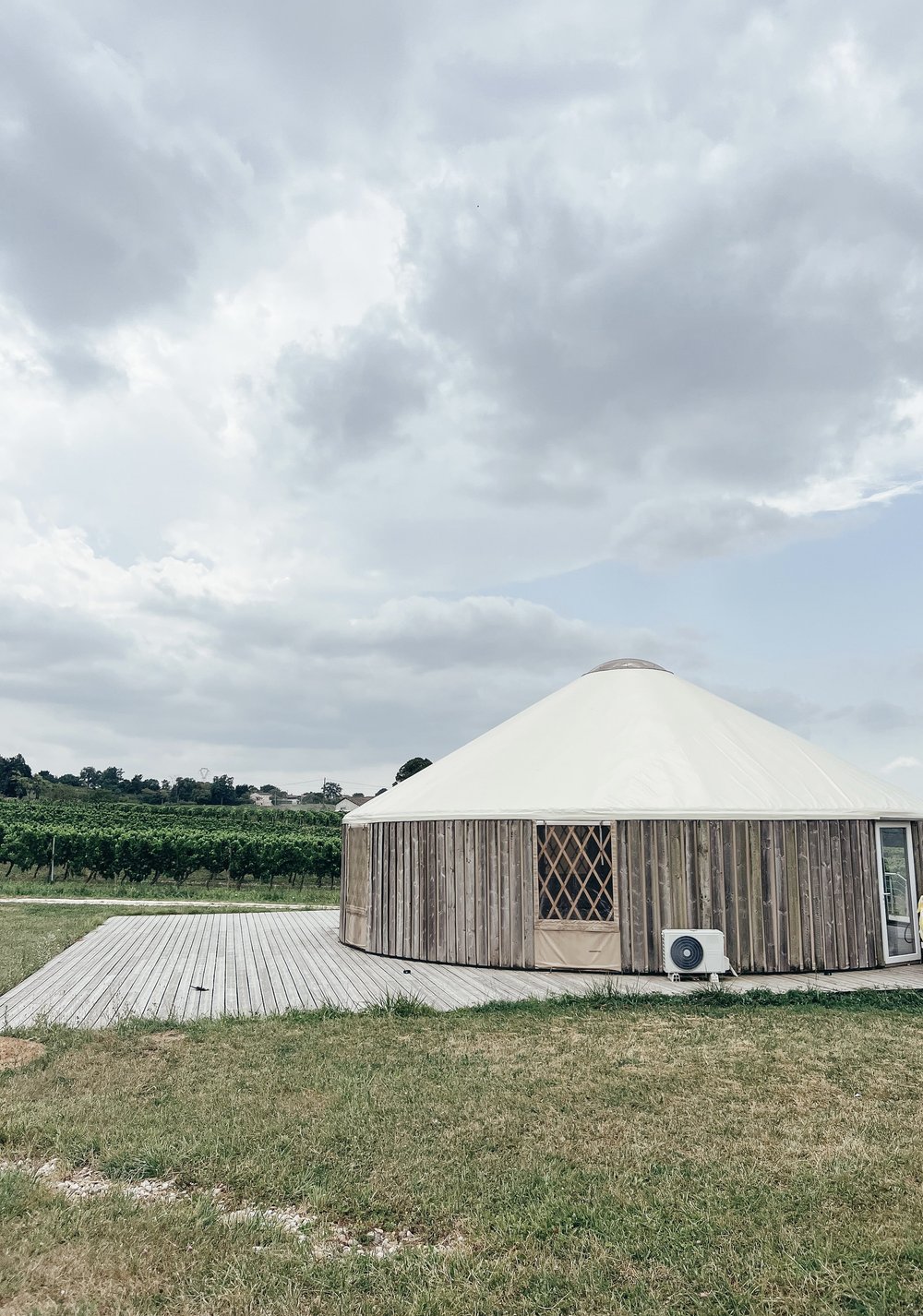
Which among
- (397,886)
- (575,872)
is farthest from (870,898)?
(397,886)

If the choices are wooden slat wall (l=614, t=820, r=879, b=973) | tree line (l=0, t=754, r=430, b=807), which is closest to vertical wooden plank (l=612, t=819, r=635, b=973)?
wooden slat wall (l=614, t=820, r=879, b=973)

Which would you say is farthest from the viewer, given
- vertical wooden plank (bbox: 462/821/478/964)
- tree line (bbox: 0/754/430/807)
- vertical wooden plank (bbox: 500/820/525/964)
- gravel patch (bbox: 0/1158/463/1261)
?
tree line (bbox: 0/754/430/807)

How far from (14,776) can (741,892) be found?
49904 mm

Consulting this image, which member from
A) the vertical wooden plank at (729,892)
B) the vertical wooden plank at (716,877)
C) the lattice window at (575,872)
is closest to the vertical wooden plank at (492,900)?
the lattice window at (575,872)

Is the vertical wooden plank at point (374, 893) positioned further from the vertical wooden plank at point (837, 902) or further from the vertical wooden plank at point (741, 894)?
the vertical wooden plank at point (837, 902)

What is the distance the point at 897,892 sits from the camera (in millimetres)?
8227

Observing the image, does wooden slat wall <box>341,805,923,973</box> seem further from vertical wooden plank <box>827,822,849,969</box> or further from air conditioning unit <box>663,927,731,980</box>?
air conditioning unit <box>663,927,731,980</box>

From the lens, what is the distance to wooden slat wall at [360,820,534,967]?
7.81 metres

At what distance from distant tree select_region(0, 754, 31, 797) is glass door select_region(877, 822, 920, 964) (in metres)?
45.7

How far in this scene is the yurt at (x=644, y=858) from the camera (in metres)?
7.50

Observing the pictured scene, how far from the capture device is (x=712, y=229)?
8406 millimetres

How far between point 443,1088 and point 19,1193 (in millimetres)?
1861

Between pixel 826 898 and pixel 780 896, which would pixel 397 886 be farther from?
pixel 826 898

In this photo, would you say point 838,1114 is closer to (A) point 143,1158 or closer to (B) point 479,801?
(A) point 143,1158
